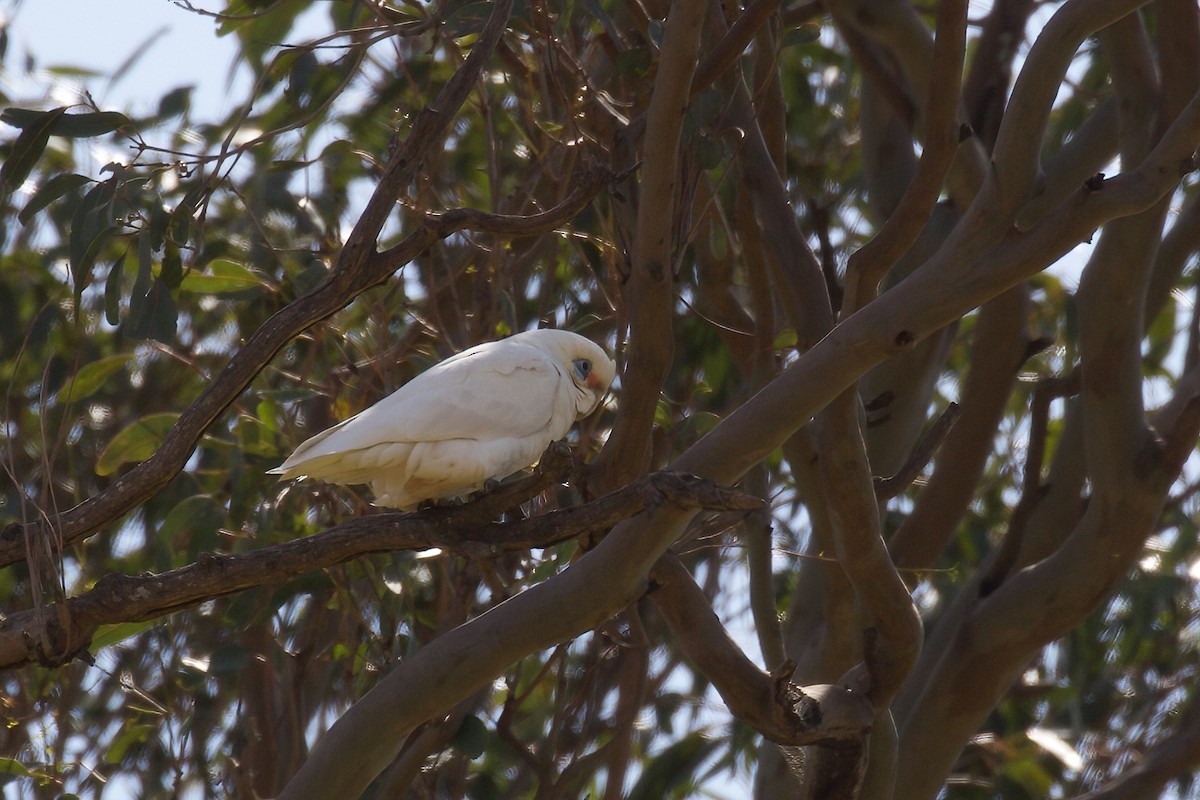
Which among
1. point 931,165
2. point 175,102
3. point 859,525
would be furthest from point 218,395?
point 931,165

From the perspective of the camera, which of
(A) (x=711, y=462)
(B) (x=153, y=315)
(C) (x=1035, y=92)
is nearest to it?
(A) (x=711, y=462)

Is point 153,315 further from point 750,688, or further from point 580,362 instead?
point 750,688

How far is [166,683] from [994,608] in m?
2.04

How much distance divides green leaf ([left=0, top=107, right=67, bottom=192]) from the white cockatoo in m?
0.75

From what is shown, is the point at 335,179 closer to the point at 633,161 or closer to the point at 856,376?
the point at 633,161

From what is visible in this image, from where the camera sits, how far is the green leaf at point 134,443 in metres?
3.28

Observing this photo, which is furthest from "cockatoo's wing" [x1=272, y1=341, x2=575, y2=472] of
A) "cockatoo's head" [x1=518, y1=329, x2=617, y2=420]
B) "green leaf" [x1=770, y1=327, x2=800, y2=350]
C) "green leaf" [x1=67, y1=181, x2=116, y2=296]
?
"green leaf" [x1=770, y1=327, x2=800, y2=350]

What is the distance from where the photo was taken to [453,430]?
99.5 inches

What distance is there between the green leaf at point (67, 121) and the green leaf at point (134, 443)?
94 cm

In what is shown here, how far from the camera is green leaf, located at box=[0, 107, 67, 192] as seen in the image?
247cm

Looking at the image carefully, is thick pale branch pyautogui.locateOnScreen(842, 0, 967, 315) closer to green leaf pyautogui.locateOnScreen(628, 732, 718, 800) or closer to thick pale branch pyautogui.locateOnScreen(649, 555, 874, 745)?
thick pale branch pyautogui.locateOnScreen(649, 555, 874, 745)

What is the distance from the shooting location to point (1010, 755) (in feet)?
12.5

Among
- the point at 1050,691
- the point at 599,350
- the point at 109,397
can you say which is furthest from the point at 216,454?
the point at 1050,691

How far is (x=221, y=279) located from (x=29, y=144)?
2.68 ft
